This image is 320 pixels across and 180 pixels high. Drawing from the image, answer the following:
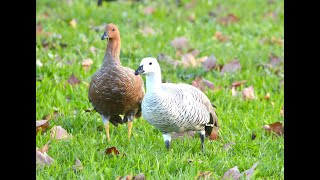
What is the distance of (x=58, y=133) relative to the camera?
665 centimetres

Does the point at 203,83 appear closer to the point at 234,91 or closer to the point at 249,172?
the point at 234,91

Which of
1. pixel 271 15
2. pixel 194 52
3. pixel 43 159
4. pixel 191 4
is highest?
pixel 191 4

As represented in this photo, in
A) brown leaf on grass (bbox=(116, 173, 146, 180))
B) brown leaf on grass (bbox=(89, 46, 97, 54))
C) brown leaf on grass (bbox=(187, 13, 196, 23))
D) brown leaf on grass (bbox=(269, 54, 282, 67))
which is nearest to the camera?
brown leaf on grass (bbox=(116, 173, 146, 180))

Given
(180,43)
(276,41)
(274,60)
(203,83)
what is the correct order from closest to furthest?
(203,83) < (274,60) < (180,43) < (276,41)

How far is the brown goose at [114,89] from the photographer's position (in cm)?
665

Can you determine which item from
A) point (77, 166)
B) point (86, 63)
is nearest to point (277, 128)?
point (77, 166)

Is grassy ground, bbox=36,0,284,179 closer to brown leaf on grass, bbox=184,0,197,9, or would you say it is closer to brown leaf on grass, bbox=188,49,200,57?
brown leaf on grass, bbox=184,0,197,9

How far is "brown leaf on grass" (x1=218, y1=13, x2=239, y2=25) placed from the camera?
1215 centimetres

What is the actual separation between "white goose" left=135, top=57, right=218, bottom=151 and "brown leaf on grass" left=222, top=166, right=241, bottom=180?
2.14 feet

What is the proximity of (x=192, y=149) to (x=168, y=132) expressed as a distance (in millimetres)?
349

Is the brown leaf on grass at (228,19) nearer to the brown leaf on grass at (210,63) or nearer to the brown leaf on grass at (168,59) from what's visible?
the brown leaf on grass at (210,63)

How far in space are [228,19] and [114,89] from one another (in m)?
5.95

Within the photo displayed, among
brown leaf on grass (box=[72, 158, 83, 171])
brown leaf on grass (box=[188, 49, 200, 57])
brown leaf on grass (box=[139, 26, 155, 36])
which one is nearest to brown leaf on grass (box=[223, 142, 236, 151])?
brown leaf on grass (box=[72, 158, 83, 171])

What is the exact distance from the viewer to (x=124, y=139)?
6.79 m
